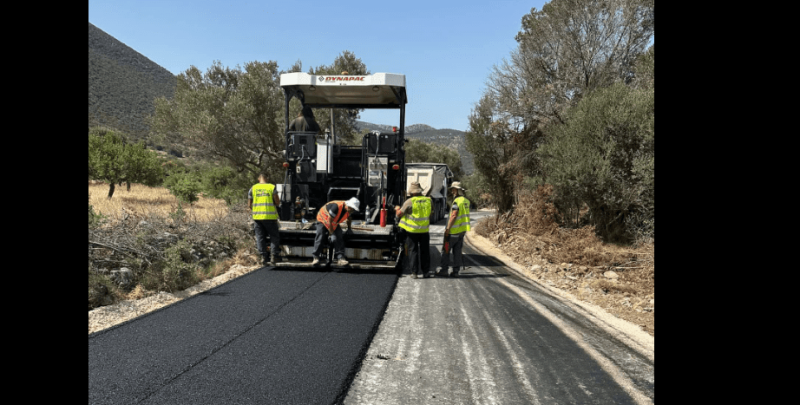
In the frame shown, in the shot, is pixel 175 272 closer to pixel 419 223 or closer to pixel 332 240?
pixel 332 240

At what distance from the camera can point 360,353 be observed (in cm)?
384

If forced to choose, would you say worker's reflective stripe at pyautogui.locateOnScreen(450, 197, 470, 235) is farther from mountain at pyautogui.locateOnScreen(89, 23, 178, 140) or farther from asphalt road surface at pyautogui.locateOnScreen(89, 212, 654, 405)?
mountain at pyautogui.locateOnScreen(89, 23, 178, 140)

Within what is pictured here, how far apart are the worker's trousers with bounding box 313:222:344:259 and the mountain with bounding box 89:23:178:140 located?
Result: 33.8 metres

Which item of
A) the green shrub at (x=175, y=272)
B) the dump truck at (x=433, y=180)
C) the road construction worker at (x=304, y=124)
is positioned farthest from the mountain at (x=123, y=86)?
the green shrub at (x=175, y=272)

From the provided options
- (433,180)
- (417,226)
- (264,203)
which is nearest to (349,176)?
(264,203)

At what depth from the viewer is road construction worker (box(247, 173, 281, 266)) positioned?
754 cm

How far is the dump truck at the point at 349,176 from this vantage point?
24.9 feet

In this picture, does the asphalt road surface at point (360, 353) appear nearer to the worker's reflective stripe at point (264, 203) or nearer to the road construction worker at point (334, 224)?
the road construction worker at point (334, 224)
